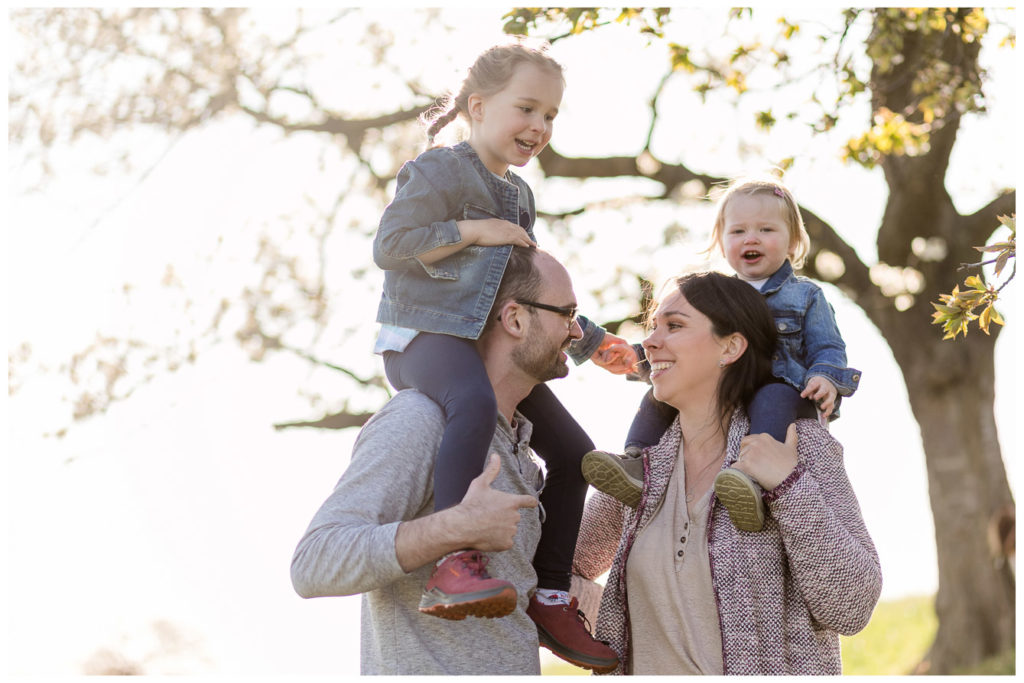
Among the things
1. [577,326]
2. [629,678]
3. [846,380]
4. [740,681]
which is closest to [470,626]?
[629,678]

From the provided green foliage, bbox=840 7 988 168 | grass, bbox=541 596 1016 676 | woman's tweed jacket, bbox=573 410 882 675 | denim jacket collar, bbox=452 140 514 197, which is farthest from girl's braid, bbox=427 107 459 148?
grass, bbox=541 596 1016 676

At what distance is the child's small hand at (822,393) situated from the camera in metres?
3.67

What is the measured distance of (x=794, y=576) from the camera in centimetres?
331

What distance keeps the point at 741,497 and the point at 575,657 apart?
0.70 meters

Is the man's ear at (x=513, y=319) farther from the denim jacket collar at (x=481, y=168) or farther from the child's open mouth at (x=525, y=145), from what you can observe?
the child's open mouth at (x=525, y=145)

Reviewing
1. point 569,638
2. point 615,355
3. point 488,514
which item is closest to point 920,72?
point 615,355

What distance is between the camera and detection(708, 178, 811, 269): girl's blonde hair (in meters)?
4.24

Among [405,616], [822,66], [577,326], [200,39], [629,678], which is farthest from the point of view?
[200,39]

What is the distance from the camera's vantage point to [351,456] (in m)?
3.17

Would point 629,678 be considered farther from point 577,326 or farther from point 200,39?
point 200,39

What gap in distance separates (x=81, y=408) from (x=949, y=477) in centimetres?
787

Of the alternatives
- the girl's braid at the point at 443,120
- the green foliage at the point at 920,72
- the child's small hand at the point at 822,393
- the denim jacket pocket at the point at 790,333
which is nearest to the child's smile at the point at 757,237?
the denim jacket pocket at the point at 790,333

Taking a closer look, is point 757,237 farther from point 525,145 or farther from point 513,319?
point 513,319

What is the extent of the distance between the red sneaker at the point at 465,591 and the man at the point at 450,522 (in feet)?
0.05
